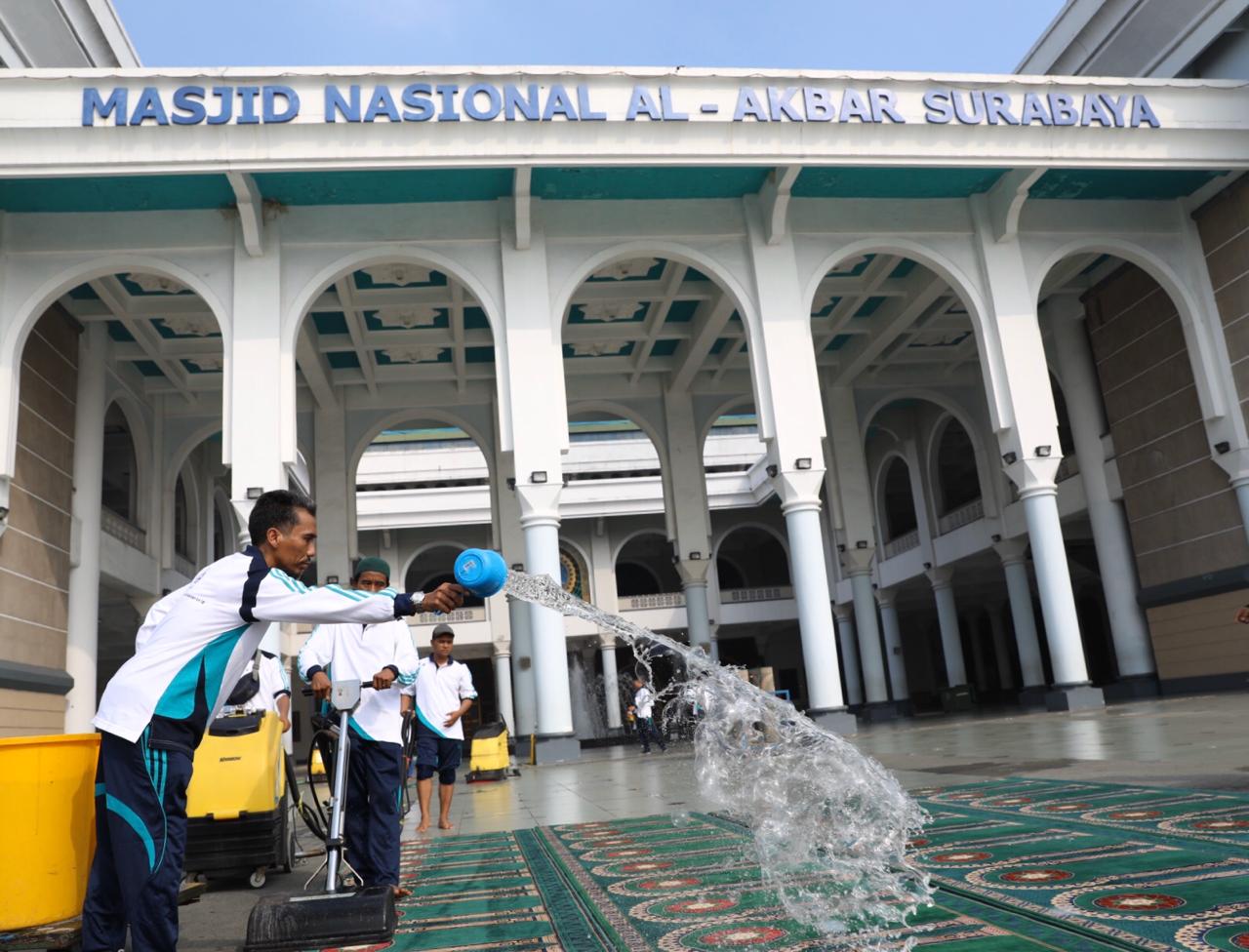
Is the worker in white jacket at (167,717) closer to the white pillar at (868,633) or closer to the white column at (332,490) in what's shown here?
the white column at (332,490)

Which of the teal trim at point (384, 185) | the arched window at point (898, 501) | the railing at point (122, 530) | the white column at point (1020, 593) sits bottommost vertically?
the white column at point (1020, 593)

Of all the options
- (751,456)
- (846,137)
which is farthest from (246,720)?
(751,456)

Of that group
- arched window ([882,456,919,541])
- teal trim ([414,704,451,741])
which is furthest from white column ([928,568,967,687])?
teal trim ([414,704,451,741])

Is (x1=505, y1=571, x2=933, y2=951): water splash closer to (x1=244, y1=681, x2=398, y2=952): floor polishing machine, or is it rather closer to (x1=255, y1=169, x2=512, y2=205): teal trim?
(x1=244, y1=681, x2=398, y2=952): floor polishing machine

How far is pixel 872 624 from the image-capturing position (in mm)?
18578

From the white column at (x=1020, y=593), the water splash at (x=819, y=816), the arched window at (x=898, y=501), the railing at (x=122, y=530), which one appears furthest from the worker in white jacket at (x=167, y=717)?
the arched window at (x=898, y=501)

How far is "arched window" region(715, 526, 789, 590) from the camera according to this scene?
3291cm

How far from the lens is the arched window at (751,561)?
108 feet

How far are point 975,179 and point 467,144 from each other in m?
6.55

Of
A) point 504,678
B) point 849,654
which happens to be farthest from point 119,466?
point 849,654

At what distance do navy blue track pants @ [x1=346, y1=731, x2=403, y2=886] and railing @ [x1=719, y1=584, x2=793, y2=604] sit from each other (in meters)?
25.8

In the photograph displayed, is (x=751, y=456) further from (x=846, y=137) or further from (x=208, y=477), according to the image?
(x=846, y=137)

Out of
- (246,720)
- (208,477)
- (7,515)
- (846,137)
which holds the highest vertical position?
(846,137)

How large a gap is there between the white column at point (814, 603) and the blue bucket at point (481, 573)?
32.7 ft
